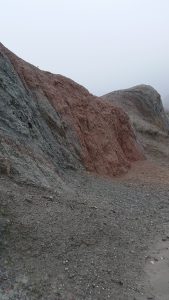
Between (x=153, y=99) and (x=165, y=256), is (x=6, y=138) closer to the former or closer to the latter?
(x=165, y=256)

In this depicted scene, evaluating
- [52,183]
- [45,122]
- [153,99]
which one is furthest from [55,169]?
[153,99]

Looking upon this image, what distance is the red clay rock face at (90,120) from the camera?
60.0 feet

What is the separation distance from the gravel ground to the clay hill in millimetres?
14010

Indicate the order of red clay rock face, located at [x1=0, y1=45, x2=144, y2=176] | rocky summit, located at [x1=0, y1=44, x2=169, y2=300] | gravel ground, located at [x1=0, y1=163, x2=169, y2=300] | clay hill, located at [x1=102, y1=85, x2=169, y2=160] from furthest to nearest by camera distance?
clay hill, located at [x1=102, y1=85, x2=169, y2=160]
red clay rock face, located at [x1=0, y1=45, x2=144, y2=176]
rocky summit, located at [x1=0, y1=44, x2=169, y2=300]
gravel ground, located at [x1=0, y1=163, x2=169, y2=300]

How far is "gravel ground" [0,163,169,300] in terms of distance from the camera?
8180 millimetres

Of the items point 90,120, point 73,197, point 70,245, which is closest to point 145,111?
point 90,120

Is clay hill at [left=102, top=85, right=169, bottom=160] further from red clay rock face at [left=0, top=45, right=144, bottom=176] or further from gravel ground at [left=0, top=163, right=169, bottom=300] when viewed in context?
gravel ground at [left=0, top=163, right=169, bottom=300]

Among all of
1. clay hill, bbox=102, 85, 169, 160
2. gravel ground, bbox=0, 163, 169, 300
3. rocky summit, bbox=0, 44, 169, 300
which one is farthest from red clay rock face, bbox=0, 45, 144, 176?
gravel ground, bbox=0, 163, 169, 300

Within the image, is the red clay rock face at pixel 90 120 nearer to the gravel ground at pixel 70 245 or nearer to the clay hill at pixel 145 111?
the clay hill at pixel 145 111

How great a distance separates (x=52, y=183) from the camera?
506 inches

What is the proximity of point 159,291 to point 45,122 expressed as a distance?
969 centimetres

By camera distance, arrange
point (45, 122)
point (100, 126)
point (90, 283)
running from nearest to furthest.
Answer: point (90, 283), point (45, 122), point (100, 126)

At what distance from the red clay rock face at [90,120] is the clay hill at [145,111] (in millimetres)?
3865

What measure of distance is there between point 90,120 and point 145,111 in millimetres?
13483
